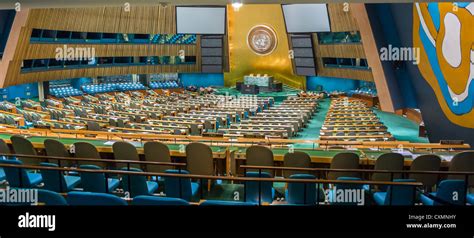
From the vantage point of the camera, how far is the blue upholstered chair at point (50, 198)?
429cm

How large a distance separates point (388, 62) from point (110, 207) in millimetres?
15461

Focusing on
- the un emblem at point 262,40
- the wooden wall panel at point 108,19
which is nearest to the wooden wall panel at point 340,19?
the un emblem at point 262,40

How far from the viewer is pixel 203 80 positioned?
123ft

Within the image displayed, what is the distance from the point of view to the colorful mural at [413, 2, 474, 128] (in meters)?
9.42

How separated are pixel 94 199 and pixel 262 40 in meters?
33.6

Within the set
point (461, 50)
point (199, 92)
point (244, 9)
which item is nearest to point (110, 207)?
point (461, 50)

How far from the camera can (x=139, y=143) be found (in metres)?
8.38

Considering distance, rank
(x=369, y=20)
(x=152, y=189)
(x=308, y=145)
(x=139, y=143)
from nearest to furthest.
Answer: (x=152, y=189) → (x=139, y=143) → (x=308, y=145) → (x=369, y=20)

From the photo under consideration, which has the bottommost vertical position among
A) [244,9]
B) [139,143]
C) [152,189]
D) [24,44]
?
[152,189]

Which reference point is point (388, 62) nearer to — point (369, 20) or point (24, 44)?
point (369, 20)

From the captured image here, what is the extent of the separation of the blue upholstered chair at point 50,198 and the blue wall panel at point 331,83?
30190 mm
